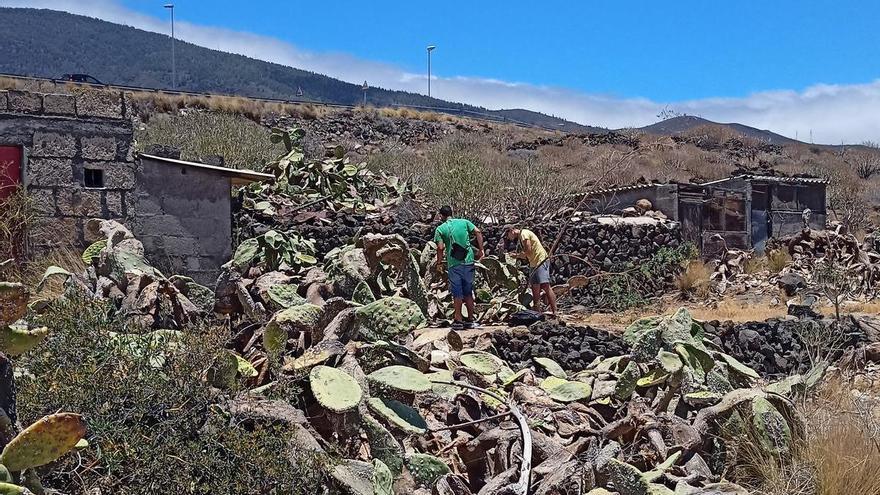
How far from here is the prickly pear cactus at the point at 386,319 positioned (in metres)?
6.24

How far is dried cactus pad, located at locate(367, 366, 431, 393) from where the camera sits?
520cm

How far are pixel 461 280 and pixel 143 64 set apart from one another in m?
113

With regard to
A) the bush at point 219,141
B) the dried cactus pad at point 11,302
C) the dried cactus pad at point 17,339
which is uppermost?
the bush at point 219,141

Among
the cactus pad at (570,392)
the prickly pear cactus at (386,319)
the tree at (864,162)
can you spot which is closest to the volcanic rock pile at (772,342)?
the cactus pad at (570,392)

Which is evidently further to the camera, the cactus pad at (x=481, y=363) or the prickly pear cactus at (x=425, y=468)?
the cactus pad at (x=481, y=363)

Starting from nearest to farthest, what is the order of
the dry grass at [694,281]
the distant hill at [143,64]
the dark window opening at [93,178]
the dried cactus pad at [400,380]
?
the dried cactus pad at [400,380] → the dark window opening at [93,178] → the dry grass at [694,281] → the distant hill at [143,64]

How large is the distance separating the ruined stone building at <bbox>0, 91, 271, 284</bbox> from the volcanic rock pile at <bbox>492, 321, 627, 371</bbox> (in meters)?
4.14

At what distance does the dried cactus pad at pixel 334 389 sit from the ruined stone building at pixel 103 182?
5.81 meters

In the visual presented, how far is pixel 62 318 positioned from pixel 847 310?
12220mm

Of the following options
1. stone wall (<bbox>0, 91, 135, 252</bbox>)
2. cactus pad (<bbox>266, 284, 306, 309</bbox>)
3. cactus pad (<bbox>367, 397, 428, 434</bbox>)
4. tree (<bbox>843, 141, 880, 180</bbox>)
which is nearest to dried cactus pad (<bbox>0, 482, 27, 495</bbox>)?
cactus pad (<bbox>367, 397, 428, 434</bbox>)

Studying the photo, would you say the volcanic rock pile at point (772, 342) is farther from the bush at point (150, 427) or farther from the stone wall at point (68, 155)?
the stone wall at point (68, 155)

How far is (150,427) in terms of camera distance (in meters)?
4.35

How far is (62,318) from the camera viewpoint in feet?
17.1

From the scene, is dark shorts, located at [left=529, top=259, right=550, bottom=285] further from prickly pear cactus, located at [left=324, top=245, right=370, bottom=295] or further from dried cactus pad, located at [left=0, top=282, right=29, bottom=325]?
dried cactus pad, located at [left=0, top=282, right=29, bottom=325]
